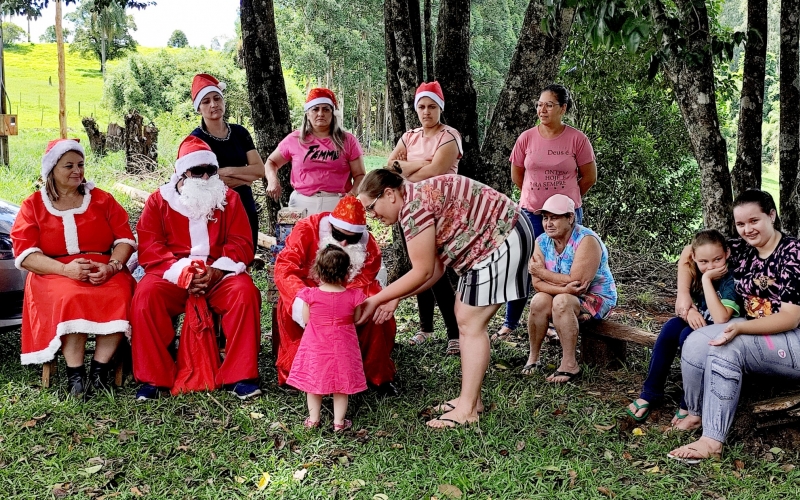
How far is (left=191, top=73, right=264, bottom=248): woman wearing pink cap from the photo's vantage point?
17.6 ft

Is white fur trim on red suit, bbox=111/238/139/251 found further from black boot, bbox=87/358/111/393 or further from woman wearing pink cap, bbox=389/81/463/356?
woman wearing pink cap, bbox=389/81/463/356

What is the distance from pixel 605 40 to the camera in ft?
10.5

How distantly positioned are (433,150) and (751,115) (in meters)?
3.42

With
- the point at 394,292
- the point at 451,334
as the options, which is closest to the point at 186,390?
Answer: the point at 394,292

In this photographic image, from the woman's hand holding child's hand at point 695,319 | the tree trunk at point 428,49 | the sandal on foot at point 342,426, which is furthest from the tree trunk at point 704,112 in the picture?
the sandal on foot at point 342,426

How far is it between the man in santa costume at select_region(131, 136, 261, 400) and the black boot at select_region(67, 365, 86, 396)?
357 millimetres

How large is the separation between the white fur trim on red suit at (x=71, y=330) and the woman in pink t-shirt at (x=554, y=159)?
300cm

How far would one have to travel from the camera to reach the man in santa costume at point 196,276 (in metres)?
4.50

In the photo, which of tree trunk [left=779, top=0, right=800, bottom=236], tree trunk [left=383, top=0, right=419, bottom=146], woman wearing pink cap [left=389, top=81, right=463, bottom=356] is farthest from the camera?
tree trunk [left=779, top=0, right=800, bottom=236]

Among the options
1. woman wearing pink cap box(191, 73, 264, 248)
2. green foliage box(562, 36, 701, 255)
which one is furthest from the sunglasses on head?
green foliage box(562, 36, 701, 255)

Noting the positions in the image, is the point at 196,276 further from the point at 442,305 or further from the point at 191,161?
the point at 442,305

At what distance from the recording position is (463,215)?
153 inches

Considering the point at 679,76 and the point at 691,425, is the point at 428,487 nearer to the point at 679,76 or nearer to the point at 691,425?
the point at 691,425

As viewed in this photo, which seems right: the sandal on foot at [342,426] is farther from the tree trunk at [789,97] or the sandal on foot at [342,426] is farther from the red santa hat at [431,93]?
the tree trunk at [789,97]
